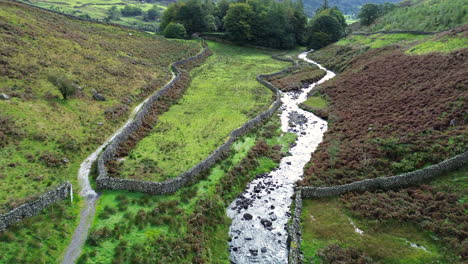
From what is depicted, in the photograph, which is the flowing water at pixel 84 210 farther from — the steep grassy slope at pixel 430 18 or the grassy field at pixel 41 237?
the steep grassy slope at pixel 430 18

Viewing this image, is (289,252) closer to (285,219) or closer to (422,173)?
(285,219)

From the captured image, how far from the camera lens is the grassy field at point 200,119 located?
3612 cm

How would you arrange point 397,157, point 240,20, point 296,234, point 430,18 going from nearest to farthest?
1. point 296,234
2. point 397,157
3. point 430,18
4. point 240,20

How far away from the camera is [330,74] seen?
83688mm

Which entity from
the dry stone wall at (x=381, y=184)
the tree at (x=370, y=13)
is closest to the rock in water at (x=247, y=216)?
the dry stone wall at (x=381, y=184)

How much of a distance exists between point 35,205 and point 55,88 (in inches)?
1175

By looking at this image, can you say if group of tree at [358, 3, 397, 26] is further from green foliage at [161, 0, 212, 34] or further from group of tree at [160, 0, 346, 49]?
green foliage at [161, 0, 212, 34]

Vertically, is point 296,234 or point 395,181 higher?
point 395,181

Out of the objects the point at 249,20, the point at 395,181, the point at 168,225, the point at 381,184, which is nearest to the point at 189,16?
the point at 249,20

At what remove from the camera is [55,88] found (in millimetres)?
49062

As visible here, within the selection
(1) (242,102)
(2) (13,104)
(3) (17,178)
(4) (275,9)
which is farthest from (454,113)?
(4) (275,9)

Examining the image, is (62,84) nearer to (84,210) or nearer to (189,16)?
(84,210)

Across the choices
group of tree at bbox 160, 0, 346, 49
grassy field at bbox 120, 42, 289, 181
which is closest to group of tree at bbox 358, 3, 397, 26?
group of tree at bbox 160, 0, 346, 49

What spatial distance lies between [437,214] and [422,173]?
5323 mm
